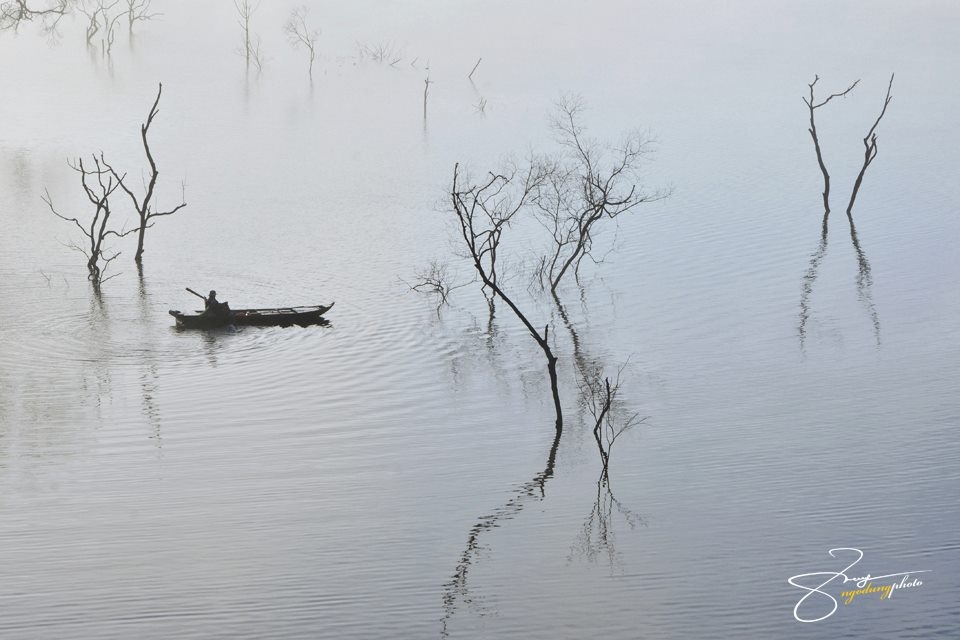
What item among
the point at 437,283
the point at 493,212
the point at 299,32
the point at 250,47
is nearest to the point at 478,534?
the point at 437,283

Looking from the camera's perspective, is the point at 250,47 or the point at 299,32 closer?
the point at 250,47

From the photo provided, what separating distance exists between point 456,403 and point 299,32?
101m

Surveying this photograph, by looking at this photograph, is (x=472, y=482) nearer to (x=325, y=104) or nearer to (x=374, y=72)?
(x=325, y=104)

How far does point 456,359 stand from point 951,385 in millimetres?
14113

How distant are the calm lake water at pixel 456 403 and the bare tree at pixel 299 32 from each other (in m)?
38.5

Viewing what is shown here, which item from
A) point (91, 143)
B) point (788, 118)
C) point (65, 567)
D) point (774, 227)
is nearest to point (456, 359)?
point (65, 567)

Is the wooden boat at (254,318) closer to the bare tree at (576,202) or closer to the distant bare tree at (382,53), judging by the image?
the bare tree at (576,202)

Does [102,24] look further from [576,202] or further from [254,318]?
[254,318]

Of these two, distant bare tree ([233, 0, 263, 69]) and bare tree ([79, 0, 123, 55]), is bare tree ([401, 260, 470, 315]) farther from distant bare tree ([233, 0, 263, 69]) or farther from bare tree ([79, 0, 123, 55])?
bare tree ([79, 0, 123, 55])

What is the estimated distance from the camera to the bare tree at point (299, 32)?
121m

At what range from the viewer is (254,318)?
3878 centimetres

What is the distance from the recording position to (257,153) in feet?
252

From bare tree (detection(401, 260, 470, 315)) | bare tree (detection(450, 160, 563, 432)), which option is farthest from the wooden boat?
bare tree (detection(401, 260, 470, 315))

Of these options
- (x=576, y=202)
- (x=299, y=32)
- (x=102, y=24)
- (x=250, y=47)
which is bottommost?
(x=576, y=202)
